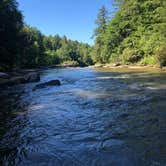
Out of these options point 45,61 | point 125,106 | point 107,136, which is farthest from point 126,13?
point 107,136

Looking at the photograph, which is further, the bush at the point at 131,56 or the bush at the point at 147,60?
the bush at the point at 131,56

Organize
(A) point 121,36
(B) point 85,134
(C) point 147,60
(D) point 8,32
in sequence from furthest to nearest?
1. (A) point 121,36
2. (C) point 147,60
3. (D) point 8,32
4. (B) point 85,134

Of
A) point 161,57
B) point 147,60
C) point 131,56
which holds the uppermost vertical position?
point 131,56

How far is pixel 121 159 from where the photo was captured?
13.4ft

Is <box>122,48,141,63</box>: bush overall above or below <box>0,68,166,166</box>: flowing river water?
above

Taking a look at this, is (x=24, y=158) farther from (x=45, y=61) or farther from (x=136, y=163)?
(x=45, y=61)

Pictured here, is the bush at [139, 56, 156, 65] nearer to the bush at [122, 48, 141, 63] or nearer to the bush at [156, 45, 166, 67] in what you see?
the bush at [122, 48, 141, 63]

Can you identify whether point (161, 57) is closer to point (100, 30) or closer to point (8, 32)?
point (8, 32)

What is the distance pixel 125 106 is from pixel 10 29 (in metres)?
23.8

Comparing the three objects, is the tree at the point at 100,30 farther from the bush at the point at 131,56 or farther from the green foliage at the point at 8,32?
the green foliage at the point at 8,32

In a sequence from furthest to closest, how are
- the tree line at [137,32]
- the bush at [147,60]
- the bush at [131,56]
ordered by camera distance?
1. the bush at [131,56]
2. the tree line at [137,32]
3. the bush at [147,60]

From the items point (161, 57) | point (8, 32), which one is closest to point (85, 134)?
point (161, 57)

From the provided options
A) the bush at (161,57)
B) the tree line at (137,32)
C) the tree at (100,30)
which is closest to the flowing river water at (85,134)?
the bush at (161,57)

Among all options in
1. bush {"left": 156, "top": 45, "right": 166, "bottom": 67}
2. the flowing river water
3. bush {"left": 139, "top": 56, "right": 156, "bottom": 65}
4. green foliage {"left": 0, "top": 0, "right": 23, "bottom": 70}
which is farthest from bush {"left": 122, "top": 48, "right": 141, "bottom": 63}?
the flowing river water
